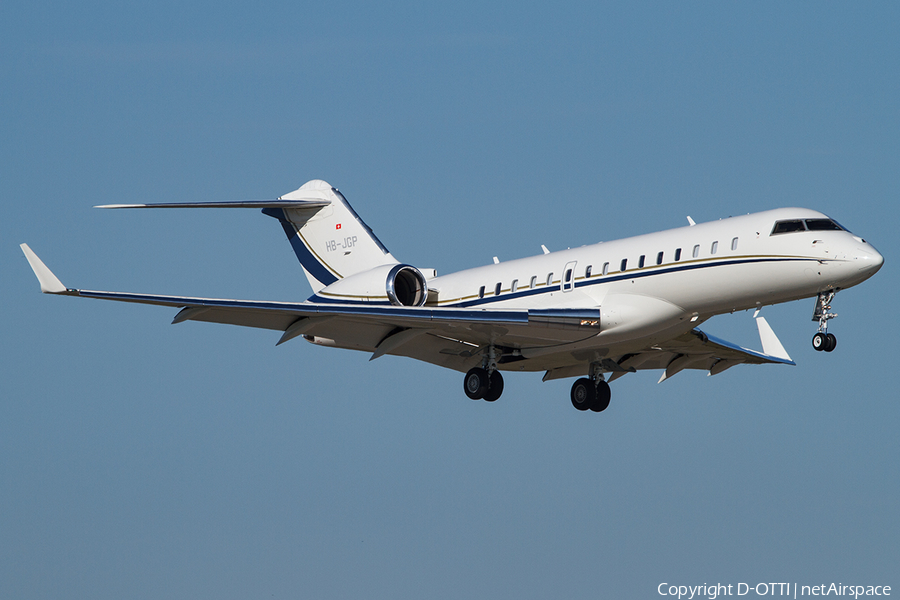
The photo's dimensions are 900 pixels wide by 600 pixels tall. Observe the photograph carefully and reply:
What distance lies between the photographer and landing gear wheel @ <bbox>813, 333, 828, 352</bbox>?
61.1 ft

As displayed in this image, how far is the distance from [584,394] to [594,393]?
20 centimetres

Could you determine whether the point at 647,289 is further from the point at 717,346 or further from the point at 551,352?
the point at 717,346

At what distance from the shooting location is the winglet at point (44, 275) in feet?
62.0

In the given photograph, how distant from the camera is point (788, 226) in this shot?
63.0 feet

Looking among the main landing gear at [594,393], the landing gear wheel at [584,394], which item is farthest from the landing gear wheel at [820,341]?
the landing gear wheel at [584,394]

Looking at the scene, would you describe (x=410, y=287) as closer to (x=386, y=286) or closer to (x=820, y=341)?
(x=386, y=286)

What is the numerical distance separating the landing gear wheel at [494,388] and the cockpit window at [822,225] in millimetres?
6419

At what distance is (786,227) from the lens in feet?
63.0

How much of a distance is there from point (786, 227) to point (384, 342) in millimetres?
7421

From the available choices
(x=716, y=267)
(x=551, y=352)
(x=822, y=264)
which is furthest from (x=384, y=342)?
(x=822, y=264)

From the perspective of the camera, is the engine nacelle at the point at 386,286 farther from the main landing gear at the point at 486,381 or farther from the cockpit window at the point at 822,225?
the cockpit window at the point at 822,225

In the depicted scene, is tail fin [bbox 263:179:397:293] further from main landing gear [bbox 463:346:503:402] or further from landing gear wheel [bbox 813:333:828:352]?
landing gear wheel [bbox 813:333:828:352]

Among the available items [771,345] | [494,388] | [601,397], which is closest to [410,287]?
[494,388]

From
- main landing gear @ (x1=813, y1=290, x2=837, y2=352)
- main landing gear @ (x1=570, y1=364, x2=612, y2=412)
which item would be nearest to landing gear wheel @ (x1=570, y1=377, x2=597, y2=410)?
main landing gear @ (x1=570, y1=364, x2=612, y2=412)
